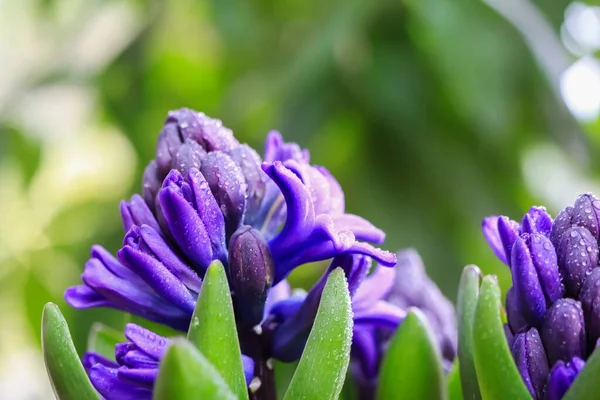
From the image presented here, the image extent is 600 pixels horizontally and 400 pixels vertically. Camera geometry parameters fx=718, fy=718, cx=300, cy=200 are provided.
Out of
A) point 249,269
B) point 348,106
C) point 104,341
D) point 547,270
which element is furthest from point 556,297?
point 348,106

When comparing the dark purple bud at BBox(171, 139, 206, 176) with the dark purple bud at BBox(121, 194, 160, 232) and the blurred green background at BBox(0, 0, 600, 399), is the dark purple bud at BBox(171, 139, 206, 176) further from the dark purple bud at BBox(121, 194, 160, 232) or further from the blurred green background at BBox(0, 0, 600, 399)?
the blurred green background at BBox(0, 0, 600, 399)

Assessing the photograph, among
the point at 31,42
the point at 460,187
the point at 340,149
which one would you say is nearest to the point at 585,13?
the point at 460,187

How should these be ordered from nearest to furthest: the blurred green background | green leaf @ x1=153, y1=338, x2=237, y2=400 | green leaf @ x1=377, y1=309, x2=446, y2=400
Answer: green leaf @ x1=153, y1=338, x2=237, y2=400
green leaf @ x1=377, y1=309, x2=446, y2=400
the blurred green background

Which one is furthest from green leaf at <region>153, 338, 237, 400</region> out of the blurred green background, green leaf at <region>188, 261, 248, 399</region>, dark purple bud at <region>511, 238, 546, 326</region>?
the blurred green background

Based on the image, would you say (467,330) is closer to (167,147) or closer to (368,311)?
(368,311)

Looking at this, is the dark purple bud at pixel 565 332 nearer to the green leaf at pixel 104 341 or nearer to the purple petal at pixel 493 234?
the purple petal at pixel 493 234

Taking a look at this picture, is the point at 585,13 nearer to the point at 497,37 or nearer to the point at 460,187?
the point at 497,37

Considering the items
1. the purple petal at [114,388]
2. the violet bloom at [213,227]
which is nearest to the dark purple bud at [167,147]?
the violet bloom at [213,227]
